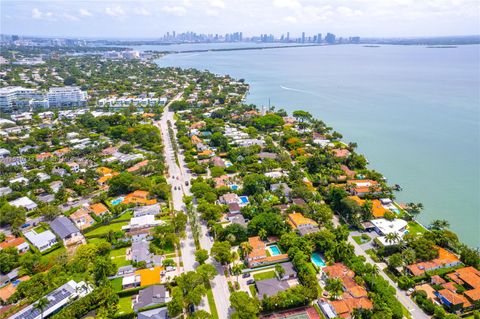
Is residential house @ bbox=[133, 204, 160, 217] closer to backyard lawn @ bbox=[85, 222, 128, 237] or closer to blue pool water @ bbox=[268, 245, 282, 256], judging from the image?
backyard lawn @ bbox=[85, 222, 128, 237]

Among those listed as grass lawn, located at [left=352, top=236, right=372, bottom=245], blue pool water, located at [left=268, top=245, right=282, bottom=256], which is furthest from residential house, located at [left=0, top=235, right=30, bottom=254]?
grass lawn, located at [left=352, top=236, right=372, bottom=245]

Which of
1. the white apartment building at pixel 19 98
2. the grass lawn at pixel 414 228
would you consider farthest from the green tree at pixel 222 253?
the white apartment building at pixel 19 98

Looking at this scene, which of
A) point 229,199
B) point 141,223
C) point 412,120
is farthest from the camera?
point 412,120

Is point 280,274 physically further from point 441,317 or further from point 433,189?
point 433,189

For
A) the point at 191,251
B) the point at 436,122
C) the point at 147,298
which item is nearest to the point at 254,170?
the point at 191,251

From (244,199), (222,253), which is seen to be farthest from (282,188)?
(222,253)

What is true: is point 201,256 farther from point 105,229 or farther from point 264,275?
point 105,229
